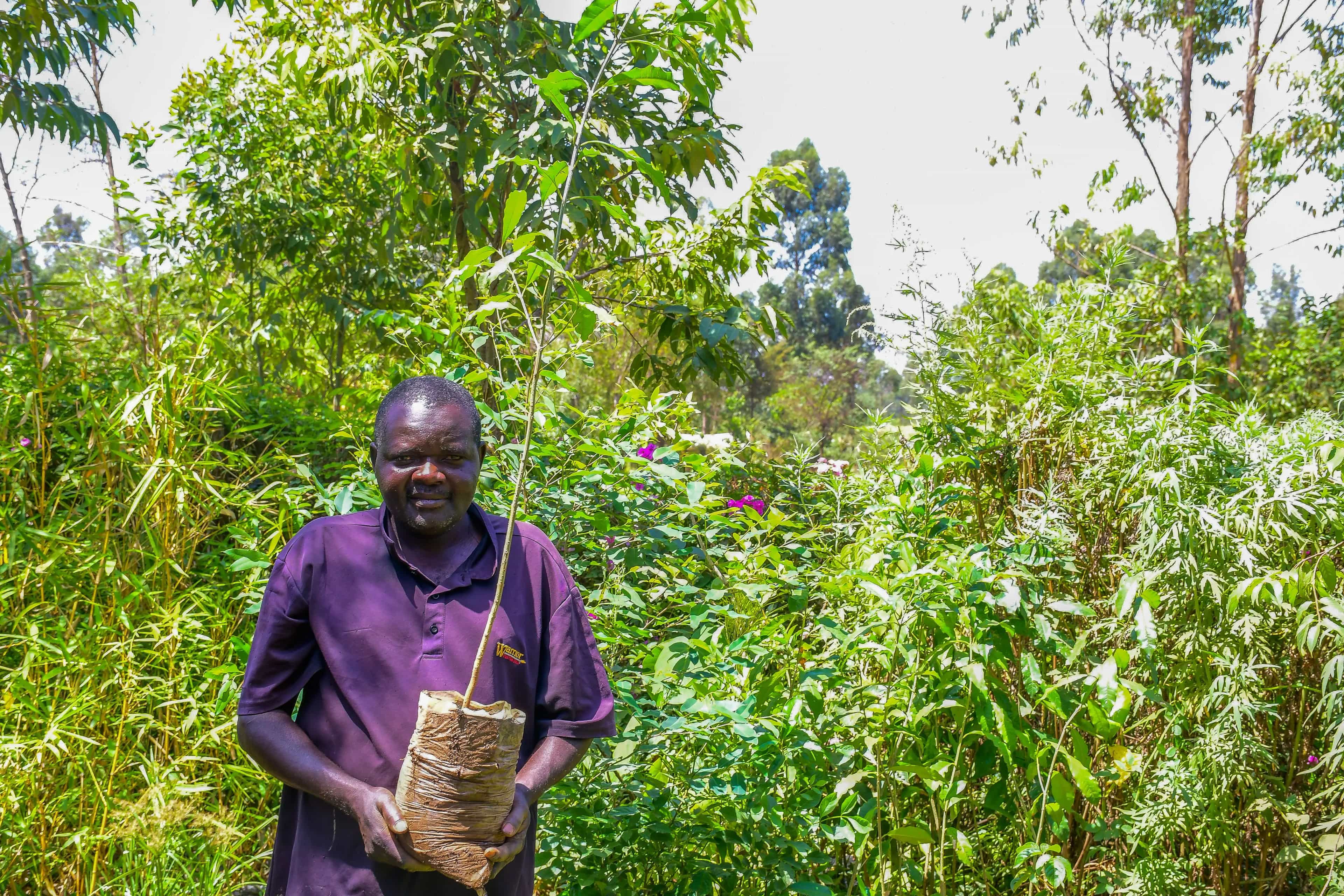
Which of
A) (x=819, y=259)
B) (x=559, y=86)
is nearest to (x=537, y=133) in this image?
(x=559, y=86)

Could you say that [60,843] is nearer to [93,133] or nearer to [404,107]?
[93,133]

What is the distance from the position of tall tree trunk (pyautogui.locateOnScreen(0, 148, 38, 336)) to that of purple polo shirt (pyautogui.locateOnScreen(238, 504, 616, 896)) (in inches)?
80.3

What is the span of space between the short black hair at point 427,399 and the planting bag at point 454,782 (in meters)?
0.39

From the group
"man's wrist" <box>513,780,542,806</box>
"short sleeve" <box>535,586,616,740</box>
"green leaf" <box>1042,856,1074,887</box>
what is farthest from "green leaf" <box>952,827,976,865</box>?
"man's wrist" <box>513,780,542,806</box>

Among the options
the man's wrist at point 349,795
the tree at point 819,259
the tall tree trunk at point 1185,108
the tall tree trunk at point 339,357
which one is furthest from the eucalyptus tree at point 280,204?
the tree at point 819,259

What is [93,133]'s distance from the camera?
337 centimetres

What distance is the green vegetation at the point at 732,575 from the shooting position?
206 centimetres

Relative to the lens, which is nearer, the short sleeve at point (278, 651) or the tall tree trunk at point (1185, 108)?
the short sleeve at point (278, 651)

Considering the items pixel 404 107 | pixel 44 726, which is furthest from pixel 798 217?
pixel 44 726

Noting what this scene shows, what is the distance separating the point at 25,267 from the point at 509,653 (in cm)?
314

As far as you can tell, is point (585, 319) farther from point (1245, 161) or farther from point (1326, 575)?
point (1245, 161)

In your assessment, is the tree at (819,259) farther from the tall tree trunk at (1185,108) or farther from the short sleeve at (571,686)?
the short sleeve at (571,686)

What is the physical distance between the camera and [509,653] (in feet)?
4.73

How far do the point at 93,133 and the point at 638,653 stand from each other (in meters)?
2.52
